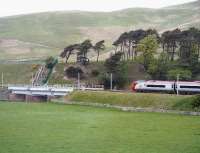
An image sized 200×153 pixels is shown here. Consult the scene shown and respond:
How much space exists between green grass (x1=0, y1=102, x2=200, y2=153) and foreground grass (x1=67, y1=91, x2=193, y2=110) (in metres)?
10.5

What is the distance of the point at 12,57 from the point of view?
184 meters

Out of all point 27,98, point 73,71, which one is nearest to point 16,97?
point 27,98

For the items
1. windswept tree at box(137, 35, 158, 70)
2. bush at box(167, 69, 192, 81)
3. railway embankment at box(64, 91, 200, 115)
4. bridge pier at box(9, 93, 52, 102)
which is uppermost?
windswept tree at box(137, 35, 158, 70)

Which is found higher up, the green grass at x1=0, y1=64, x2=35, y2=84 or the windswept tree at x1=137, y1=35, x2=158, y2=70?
the windswept tree at x1=137, y1=35, x2=158, y2=70

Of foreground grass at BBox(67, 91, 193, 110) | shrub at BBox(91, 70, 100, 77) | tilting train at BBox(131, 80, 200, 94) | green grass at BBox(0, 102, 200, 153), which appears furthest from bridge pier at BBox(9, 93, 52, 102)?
green grass at BBox(0, 102, 200, 153)

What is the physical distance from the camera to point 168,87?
8606 centimetres

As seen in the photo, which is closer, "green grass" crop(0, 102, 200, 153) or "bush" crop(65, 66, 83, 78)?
"green grass" crop(0, 102, 200, 153)

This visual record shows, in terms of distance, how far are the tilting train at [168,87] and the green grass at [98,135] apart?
26.9 meters

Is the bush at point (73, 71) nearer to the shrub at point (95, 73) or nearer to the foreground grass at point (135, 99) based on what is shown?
the shrub at point (95, 73)

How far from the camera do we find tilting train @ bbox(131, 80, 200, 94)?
272ft

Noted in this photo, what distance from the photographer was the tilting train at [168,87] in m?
82.9

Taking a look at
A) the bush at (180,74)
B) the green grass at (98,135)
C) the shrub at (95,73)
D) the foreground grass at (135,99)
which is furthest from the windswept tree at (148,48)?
the green grass at (98,135)

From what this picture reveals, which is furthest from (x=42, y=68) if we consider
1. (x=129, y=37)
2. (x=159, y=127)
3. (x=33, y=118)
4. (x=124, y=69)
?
(x=159, y=127)

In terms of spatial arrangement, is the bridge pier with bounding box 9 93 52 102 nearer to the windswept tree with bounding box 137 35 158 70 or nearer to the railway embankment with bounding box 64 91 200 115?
the railway embankment with bounding box 64 91 200 115
